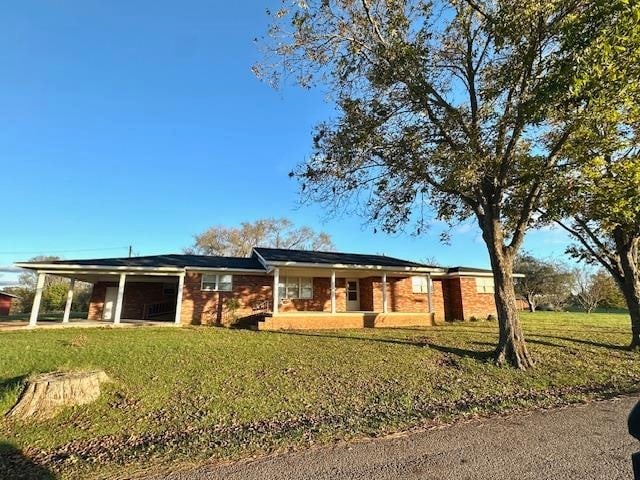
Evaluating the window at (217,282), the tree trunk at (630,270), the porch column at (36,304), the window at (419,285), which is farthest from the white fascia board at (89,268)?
the tree trunk at (630,270)

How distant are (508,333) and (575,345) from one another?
3715 millimetres

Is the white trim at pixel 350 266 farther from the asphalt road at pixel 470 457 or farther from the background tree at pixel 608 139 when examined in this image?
the asphalt road at pixel 470 457

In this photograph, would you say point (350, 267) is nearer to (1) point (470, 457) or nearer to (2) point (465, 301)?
(2) point (465, 301)

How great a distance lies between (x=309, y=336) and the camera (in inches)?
556

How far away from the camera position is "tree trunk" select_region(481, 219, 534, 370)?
9.89 meters

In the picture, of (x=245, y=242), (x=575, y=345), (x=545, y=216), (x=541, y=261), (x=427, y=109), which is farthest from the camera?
(x=245, y=242)

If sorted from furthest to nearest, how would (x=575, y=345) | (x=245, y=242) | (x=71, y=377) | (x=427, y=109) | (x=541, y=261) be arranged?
(x=245, y=242) < (x=541, y=261) < (x=575, y=345) < (x=427, y=109) < (x=71, y=377)

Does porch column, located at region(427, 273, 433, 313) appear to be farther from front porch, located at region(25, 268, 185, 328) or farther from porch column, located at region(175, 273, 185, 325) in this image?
front porch, located at region(25, 268, 185, 328)

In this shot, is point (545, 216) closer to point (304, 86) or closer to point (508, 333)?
point (508, 333)

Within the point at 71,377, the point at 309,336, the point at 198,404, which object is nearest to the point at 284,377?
the point at 198,404

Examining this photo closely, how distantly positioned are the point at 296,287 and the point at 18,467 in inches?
650

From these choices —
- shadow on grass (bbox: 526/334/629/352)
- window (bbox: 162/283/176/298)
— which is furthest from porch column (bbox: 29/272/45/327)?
shadow on grass (bbox: 526/334/629/352)

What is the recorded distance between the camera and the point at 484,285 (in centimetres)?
2250

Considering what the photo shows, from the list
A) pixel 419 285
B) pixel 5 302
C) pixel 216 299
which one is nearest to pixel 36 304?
pixel 216 299
